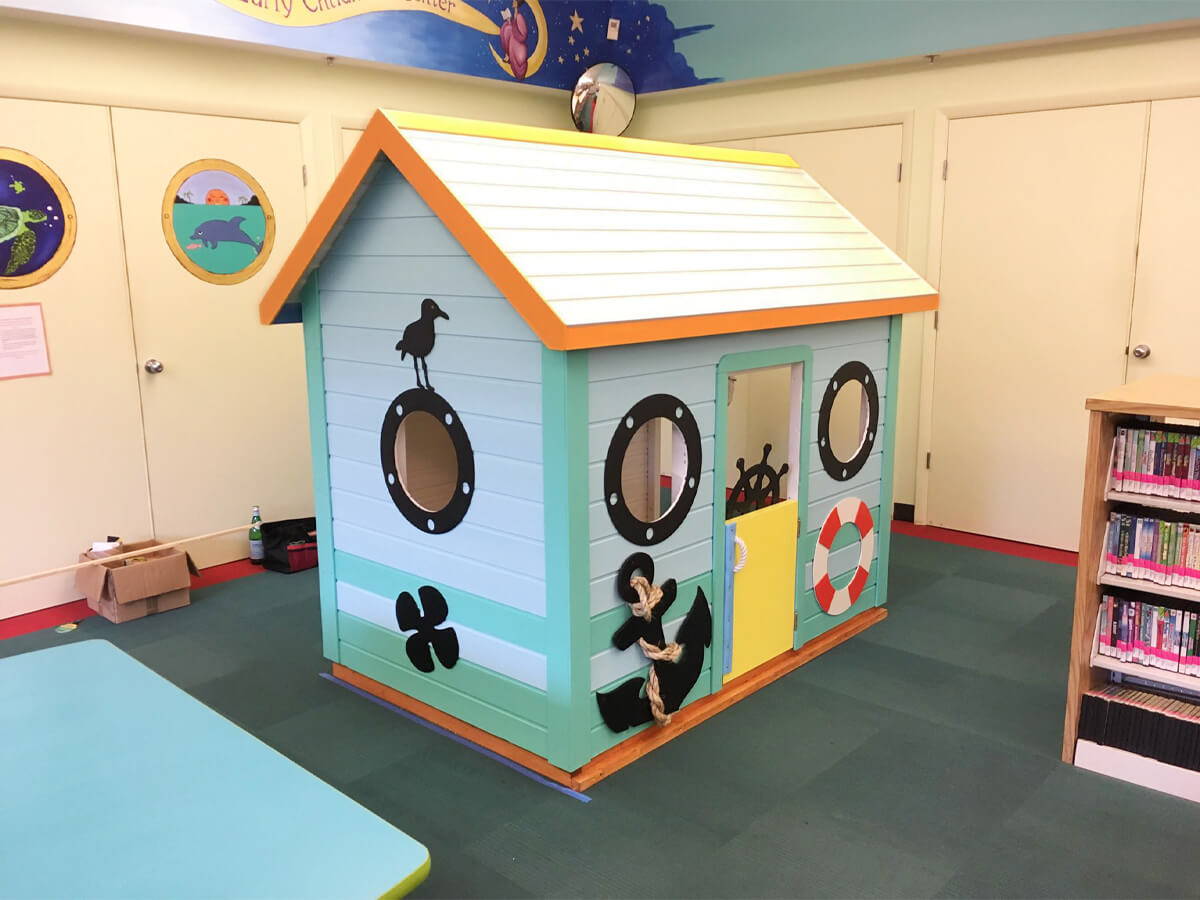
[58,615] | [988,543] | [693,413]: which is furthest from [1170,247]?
[58,615]

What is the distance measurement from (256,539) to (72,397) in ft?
3.48

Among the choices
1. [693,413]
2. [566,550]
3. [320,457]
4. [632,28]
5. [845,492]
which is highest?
[632,28]

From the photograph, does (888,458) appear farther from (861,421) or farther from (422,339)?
(422,339)

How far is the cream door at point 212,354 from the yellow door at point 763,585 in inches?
106

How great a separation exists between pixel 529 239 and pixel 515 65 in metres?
3.49

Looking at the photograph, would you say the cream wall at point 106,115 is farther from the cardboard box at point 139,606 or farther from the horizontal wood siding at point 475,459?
the horizontal wood siding at point 475,459

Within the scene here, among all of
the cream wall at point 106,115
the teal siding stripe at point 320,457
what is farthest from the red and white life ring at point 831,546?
the cream wall at point 106,115

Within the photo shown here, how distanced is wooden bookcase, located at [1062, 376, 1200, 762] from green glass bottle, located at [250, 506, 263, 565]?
11.8 feet

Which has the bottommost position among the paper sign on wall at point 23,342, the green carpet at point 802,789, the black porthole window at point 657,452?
the green carpet at point 802,789

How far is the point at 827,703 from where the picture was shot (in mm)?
3242

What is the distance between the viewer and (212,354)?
15.1 feet

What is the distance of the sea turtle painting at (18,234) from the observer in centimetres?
389

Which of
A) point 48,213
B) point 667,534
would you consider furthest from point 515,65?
point 667,534

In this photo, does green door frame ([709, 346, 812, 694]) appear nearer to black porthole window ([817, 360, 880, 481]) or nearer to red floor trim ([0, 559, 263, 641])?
black porthole window ([817, 360, 880, 481])
